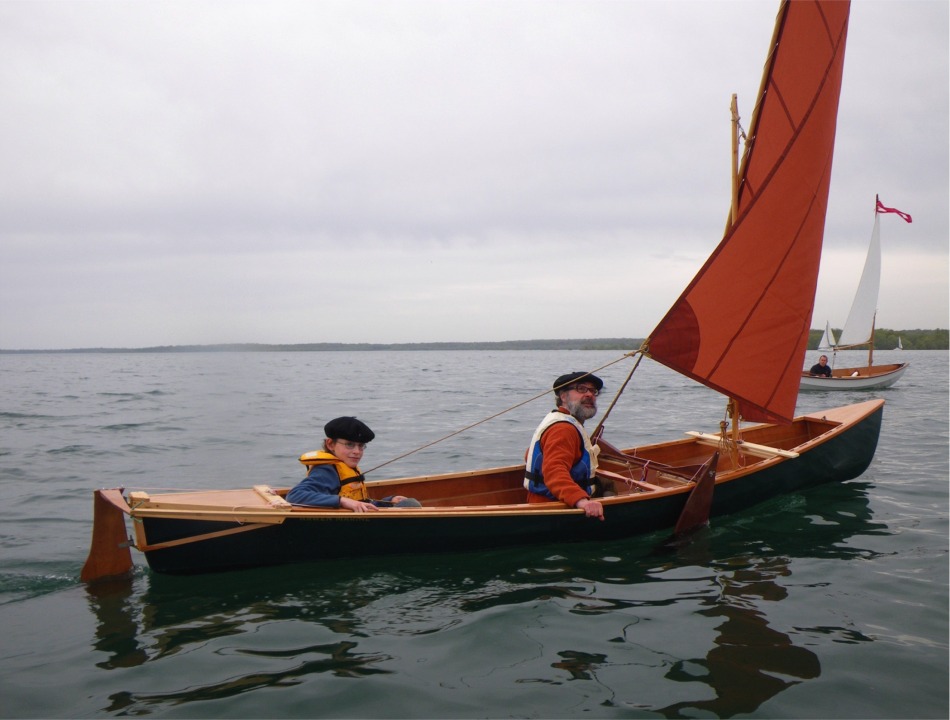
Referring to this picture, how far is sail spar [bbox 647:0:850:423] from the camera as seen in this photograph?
721cm

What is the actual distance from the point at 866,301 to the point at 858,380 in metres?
4.31

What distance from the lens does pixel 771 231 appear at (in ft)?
24.6

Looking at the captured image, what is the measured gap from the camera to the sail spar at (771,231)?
23.6 feet

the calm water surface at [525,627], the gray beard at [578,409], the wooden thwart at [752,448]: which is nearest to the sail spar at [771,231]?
the wooden thwart at [752,448]

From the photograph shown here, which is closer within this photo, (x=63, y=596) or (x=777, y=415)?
(x=63, y=596)

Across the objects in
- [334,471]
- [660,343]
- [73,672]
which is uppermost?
[660,343]

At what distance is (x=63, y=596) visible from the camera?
19.1ft

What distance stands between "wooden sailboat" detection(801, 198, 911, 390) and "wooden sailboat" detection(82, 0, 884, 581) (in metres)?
18.9

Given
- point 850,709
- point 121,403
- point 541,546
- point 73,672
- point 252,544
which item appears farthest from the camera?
point 121,403

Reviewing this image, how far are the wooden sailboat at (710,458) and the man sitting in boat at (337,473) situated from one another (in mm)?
155

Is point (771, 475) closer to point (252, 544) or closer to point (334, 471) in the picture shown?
point (334, 471)

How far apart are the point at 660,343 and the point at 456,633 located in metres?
3.95

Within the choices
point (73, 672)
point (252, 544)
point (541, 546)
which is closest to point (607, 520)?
point (541, 546)

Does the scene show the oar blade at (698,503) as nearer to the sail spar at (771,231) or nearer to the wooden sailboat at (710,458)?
the wooden sailboat at (710,458)
